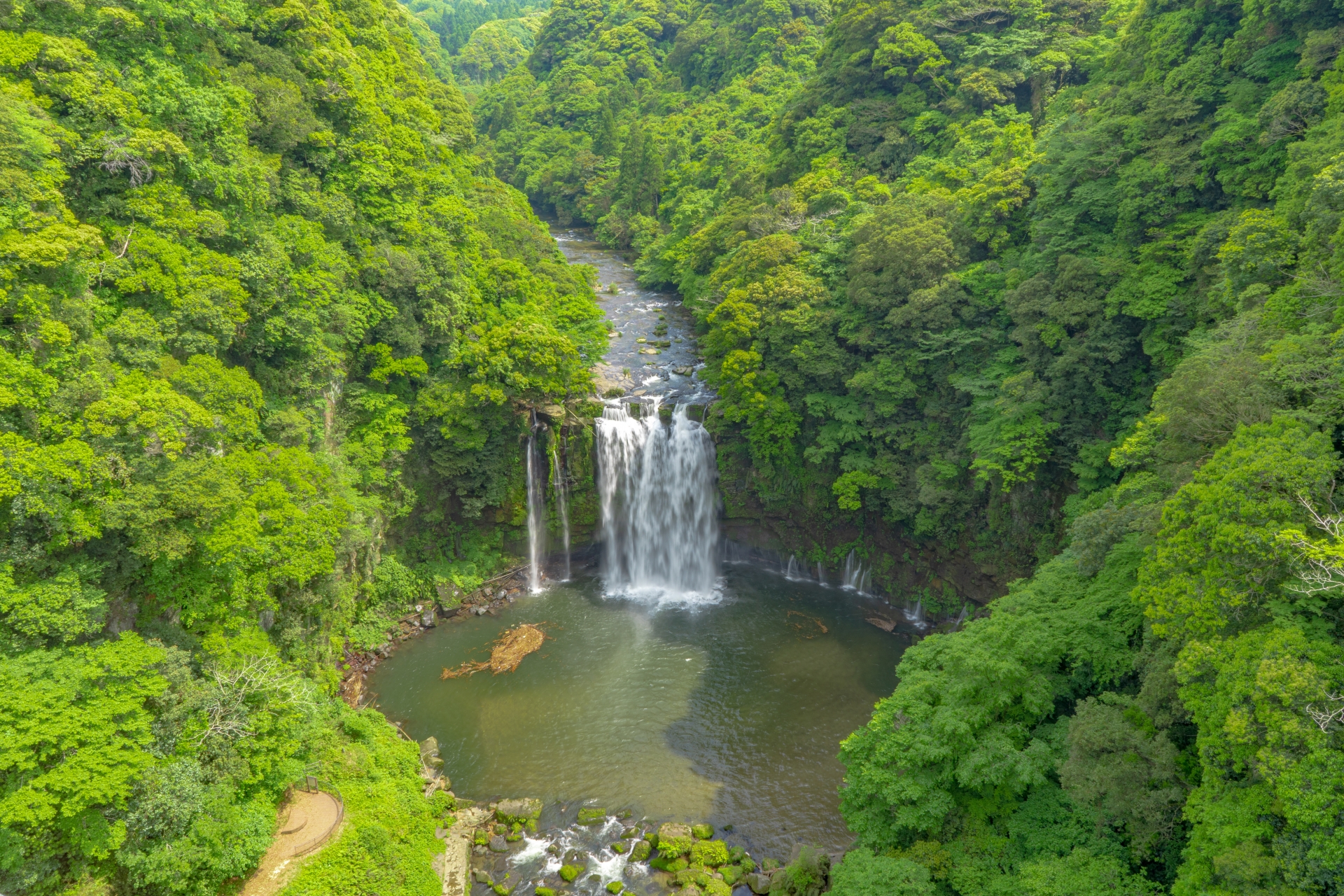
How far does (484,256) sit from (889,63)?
24.8 metres

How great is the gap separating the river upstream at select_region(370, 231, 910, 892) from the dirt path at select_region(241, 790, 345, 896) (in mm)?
4618

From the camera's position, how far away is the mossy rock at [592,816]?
2012 centimetres

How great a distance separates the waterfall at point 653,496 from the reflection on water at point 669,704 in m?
2.31

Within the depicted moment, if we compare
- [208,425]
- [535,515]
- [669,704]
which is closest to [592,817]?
[669,704]

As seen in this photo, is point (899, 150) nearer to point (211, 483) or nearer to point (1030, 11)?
point (1030, 11)

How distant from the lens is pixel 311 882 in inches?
615

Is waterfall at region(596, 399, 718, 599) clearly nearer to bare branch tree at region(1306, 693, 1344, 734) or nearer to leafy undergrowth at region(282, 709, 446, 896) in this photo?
leafy undergrowth at region(282, 709, 446, 896)

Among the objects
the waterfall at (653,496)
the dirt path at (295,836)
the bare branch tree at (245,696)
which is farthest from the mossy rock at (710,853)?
the waterfall at (653,496)

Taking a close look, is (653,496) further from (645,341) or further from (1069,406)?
(1069,406)

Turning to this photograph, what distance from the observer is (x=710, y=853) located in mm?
18781

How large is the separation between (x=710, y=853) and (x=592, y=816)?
3.62 meters

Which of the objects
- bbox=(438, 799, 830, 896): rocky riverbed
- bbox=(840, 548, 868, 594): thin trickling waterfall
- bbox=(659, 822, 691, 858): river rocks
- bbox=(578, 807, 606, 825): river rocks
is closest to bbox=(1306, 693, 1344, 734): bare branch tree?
bbox=(438, 799, 830, 896): rocky riverbed

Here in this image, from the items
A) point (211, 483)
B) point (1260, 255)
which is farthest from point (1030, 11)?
point (211, 483)

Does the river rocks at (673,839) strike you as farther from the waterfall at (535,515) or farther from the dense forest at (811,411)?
the waterfall at (535,515)
